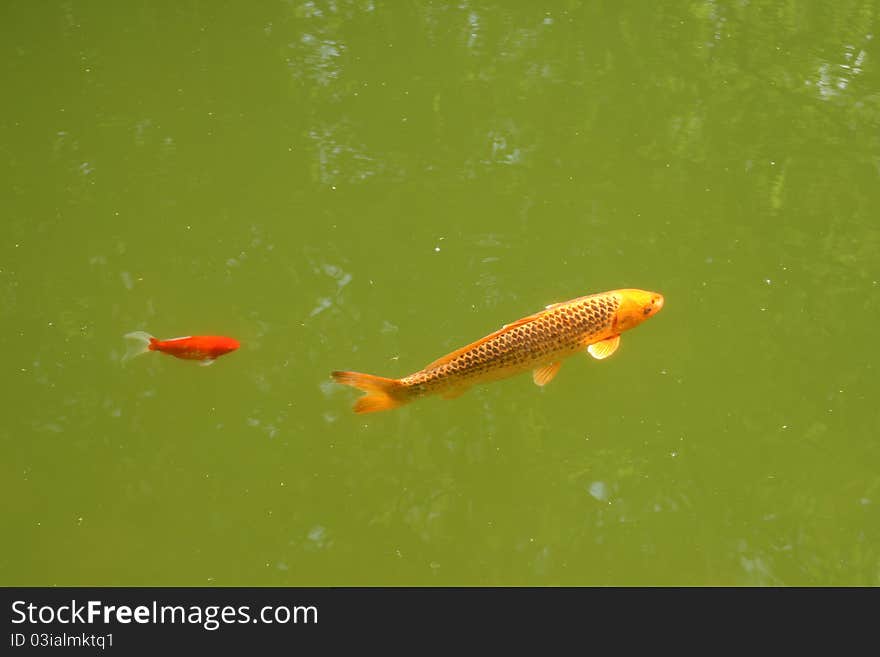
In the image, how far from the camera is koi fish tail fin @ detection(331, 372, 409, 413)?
302cm

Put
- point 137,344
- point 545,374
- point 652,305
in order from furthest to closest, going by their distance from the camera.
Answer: point 137,344, point 652,305, point 545,374

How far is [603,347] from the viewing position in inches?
130

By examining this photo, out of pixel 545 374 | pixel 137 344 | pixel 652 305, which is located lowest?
pixel 137 344

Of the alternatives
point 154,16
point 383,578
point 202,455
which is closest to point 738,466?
point 383,578

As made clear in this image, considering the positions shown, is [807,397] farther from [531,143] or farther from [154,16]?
[154,16]

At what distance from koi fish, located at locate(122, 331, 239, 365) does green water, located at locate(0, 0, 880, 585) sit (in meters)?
0.12

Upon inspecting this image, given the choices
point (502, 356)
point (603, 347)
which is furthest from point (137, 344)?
point (603, 347)

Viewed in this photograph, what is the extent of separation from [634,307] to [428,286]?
3.16 ft

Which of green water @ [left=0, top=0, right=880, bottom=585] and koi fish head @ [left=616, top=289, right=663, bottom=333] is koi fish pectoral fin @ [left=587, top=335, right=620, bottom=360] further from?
green water @ [left=0, top=0, right=880, bottom=585]

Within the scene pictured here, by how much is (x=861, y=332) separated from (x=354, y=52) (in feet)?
9.49

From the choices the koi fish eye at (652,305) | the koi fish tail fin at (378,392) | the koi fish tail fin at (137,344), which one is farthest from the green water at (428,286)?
the koi fish tail fin at (378,392)

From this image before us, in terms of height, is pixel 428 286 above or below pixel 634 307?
below

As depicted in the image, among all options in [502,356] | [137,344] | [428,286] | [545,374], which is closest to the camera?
[502,356]

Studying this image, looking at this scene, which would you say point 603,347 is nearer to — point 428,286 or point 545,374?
point 545,374
